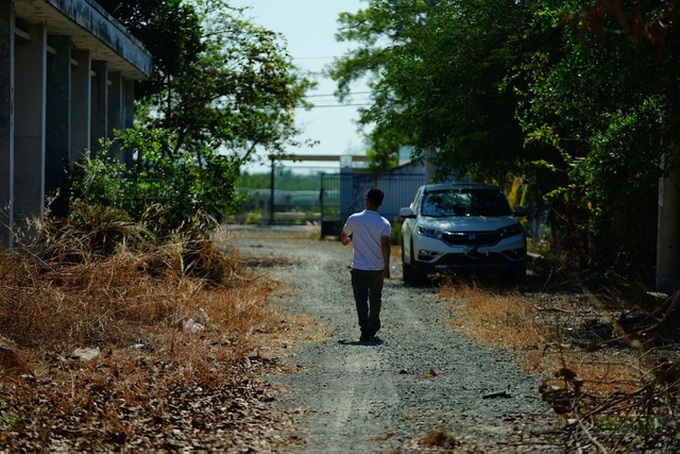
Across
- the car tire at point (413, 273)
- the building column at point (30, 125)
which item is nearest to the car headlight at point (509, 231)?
the car tire at point (413, 273)

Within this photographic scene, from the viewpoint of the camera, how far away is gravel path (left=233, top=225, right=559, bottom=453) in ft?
25.8

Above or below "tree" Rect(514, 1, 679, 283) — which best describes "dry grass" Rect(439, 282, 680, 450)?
below

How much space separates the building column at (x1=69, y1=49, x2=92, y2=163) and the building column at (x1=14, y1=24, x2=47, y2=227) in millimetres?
3507

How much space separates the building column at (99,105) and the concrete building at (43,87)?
0.62m

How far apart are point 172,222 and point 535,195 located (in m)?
10.3

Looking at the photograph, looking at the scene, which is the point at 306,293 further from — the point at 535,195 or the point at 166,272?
the point at 535,195

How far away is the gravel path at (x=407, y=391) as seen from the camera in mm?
7875

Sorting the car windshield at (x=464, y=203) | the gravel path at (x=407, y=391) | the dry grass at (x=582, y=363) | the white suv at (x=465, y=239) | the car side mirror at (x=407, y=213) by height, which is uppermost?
the car windshield at (x=464, y=203)

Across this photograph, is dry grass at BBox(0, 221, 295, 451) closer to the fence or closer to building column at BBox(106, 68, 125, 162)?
building column at BBox(106, 68, 125, 162)

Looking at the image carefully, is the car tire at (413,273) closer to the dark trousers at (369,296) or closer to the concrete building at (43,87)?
the concrete building at (43,87)

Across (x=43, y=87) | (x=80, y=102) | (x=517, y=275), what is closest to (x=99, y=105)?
(x=80, y=102)

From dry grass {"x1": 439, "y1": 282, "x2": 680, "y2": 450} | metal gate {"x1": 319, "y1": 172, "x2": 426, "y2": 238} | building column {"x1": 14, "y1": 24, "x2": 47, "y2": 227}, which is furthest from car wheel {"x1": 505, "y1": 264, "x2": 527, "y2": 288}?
metal gate {"x1": 319, "y1": 172, "x2": 426, "y2": 238}

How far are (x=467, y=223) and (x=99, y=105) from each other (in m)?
7.75

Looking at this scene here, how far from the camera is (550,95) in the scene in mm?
15430
